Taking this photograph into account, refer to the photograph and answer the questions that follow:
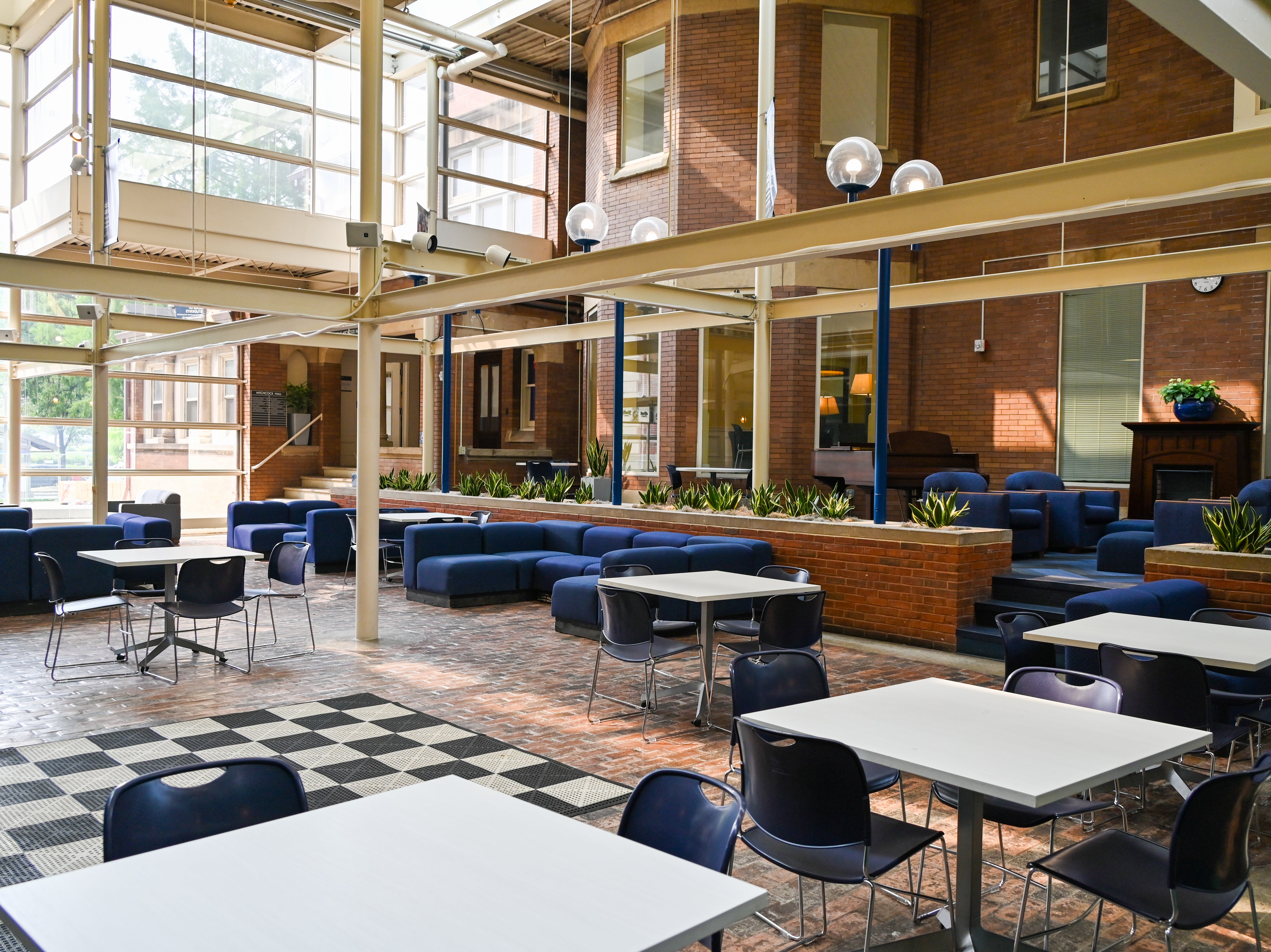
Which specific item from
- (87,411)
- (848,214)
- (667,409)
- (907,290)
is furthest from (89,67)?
(848,214)

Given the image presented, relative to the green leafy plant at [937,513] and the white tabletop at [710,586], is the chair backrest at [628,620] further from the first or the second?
the green leafy plant at [937,513]

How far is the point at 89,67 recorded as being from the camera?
12.2 metres

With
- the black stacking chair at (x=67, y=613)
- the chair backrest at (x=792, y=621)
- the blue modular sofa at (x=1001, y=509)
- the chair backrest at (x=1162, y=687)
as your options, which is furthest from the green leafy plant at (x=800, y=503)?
the black stacking chair at (x=67, y=613)

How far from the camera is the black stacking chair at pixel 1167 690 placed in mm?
4074

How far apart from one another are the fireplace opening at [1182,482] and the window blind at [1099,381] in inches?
39.7

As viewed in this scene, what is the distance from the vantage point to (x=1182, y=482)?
35.7 ft

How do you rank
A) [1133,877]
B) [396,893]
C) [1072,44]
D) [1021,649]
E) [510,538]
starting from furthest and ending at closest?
1. [1072,44]
2. [510,538]
3. [1021,649]
4. [1133,877]
5. [396,893]

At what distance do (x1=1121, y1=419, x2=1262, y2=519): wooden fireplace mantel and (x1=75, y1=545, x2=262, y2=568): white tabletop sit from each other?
8828mm

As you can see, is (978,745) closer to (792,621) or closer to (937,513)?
(792,621)

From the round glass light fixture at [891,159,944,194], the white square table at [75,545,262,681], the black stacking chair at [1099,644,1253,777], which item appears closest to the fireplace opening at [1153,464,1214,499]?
the round glass light fixture at [891,159,944,194]

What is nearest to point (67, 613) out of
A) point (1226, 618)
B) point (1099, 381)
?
point (1226, 618)

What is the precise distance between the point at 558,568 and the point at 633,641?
4.31m

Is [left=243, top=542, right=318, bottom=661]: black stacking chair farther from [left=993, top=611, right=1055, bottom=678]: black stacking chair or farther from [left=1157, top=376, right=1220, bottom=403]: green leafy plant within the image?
[left=1157, top=376, right=1220, bottom=403]: green leafy plant

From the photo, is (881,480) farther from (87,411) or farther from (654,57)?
(87,411)
